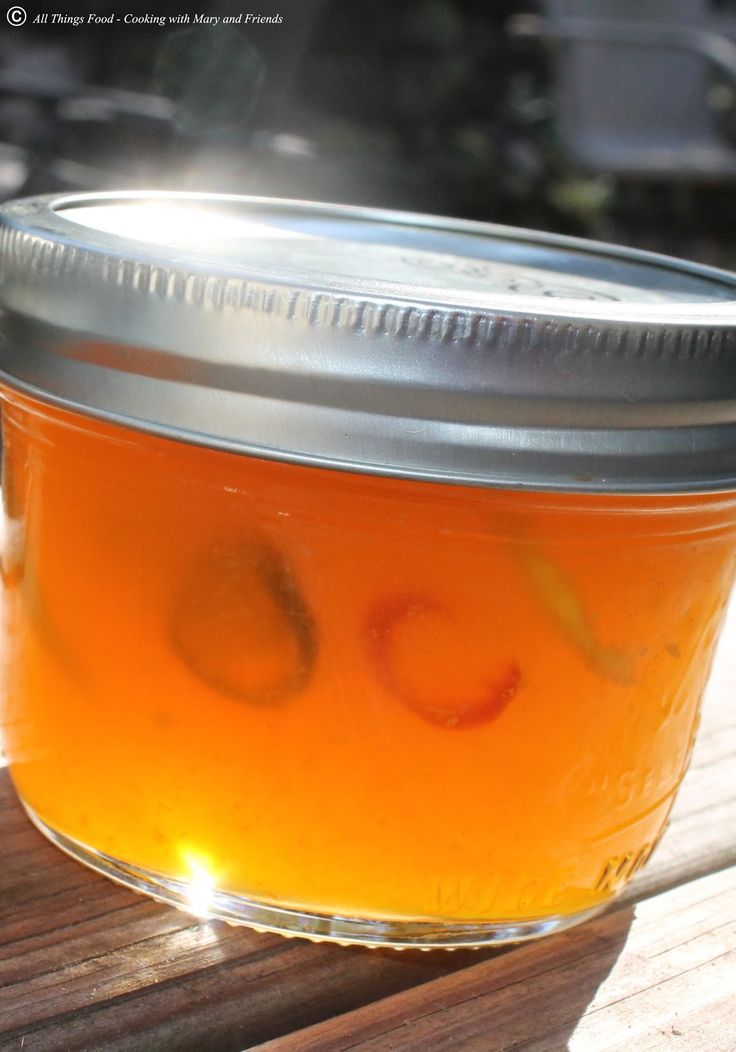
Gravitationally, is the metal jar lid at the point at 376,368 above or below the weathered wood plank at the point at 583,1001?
above

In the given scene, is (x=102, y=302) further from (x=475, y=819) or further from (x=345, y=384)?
(x=475, y=819)

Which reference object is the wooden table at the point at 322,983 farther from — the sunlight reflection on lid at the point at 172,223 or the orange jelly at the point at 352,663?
the sunlight reflection on lid at the point at 172,223

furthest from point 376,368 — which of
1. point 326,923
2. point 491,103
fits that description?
point 491,103

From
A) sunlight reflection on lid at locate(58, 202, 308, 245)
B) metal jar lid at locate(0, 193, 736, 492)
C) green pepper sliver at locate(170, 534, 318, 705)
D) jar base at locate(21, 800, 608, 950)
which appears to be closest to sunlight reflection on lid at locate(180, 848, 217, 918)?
jar base at locate(21, 800, 608, 950)

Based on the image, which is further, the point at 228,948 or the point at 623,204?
the point at 623,204

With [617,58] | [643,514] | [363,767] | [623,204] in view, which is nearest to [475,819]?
[363,767]

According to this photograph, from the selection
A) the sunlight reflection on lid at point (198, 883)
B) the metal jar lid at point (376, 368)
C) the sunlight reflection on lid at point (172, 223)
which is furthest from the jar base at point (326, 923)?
the sunlight reflection on lid at point (172, 223)

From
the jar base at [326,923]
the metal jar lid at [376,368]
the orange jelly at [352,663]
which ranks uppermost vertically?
the metal jar lid at [376,368]

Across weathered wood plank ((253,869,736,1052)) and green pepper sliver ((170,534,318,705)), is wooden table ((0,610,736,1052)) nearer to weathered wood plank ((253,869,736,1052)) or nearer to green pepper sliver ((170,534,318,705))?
weathered wood plank ((253,869,736,1052))
